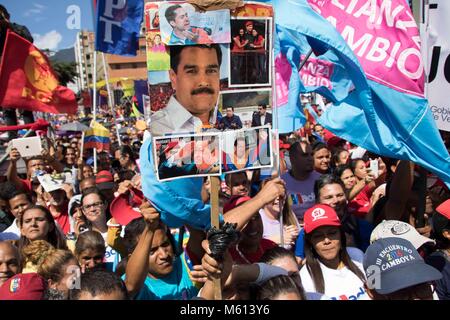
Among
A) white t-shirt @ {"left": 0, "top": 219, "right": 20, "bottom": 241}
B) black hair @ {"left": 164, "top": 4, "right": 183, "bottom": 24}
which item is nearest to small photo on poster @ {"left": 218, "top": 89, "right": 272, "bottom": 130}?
black hair @ {"left": 164, "top": 4, "right": 183, "bottom": 24}

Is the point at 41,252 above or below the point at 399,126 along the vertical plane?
below

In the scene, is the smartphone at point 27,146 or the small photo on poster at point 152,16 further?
the smartphone at point 27,146

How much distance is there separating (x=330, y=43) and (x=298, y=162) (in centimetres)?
152

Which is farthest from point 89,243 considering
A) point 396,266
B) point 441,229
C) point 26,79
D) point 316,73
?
point 26,79

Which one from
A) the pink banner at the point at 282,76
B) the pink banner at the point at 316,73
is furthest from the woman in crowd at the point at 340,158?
the pink banner at the point at 282,76

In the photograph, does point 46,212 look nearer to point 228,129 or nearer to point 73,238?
point 73,238

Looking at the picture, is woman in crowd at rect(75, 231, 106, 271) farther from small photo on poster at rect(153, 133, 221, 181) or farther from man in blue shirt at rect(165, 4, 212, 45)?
man in blue shirt at rect(165, 4, 212, 45)

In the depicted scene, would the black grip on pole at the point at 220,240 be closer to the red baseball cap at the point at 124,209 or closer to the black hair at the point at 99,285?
the black hair at the point at 99,285

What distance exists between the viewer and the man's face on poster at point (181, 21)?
211 centimetres

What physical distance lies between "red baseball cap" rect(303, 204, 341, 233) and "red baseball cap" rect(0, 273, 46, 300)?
155 cm

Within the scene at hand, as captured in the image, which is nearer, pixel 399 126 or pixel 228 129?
pixel 228 129

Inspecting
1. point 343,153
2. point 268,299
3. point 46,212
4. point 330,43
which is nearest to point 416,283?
point 268,299

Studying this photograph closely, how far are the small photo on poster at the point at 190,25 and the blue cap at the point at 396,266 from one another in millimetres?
1347

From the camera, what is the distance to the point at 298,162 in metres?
4.58
